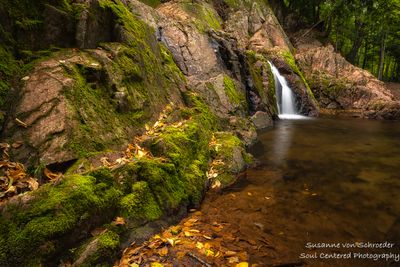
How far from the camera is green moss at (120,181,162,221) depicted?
401cm

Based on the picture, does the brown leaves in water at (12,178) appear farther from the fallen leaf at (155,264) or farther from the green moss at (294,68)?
the green moss at (294,68)

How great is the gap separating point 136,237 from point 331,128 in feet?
43.7

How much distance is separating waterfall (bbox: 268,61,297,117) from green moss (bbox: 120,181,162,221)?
15570 mm

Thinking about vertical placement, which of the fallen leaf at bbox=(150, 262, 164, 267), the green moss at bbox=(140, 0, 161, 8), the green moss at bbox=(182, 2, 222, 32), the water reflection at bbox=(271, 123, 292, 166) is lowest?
the water reflection at bbox=(271, 123, 292, 166)

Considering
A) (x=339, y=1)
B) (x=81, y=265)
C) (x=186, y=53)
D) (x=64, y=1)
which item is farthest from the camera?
(x=339, y=1)

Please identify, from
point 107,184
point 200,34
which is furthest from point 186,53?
point 107,184

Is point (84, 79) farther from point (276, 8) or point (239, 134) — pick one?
point (276, 8)

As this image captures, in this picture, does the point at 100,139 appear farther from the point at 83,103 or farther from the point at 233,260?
the point at 233,260

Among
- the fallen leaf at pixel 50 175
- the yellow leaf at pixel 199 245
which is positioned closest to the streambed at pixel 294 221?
the yellow leaf at pixel 199 245

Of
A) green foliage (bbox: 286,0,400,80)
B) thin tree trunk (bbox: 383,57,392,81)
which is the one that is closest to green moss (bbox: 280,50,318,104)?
green foliage (bbox: 286,0,400,80)

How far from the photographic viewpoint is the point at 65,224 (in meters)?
3.17

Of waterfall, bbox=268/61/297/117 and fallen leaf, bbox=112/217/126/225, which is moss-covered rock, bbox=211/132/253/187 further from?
waterfall, bbox=268/61/297/117

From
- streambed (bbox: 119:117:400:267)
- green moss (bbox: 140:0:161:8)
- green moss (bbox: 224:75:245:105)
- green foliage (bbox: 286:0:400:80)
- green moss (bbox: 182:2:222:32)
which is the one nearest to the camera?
streambed (bbox: 119:117:400:267)

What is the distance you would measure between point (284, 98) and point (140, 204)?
17.1 m
